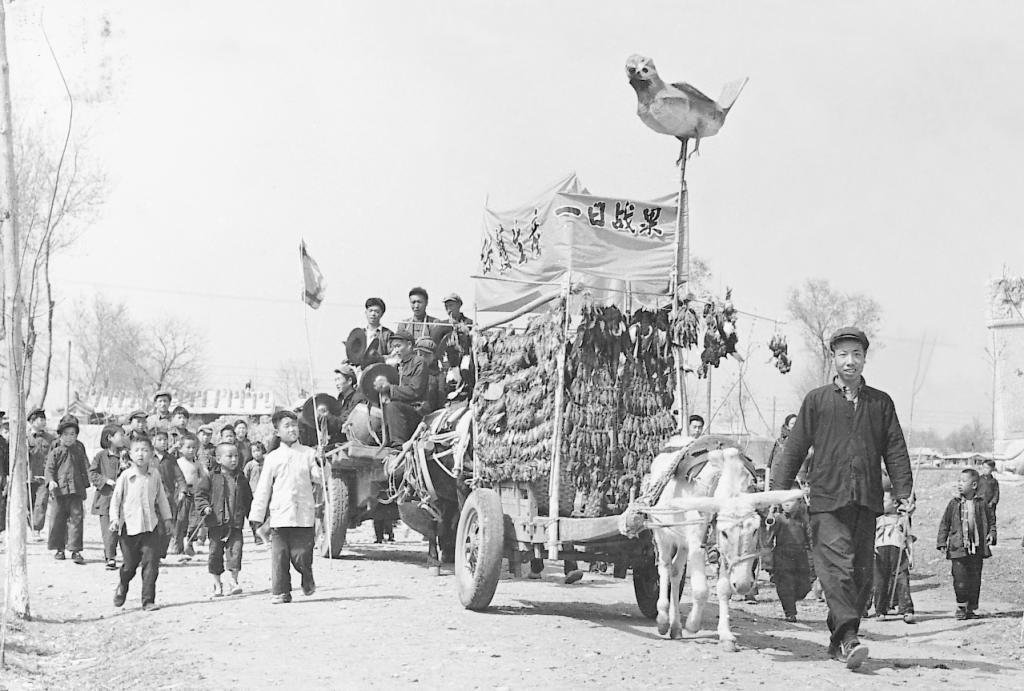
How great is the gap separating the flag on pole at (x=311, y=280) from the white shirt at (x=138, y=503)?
3.45 meters

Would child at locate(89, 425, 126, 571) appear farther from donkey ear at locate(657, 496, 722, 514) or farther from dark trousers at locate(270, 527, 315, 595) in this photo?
donkey ear at locate(657, 496, 722, 514)

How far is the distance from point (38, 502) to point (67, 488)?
8.82ft

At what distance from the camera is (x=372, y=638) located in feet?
28.7

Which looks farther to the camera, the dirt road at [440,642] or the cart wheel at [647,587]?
the cart wheel at [647,587]

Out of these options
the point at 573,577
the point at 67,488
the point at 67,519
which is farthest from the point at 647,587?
the point at 67,519

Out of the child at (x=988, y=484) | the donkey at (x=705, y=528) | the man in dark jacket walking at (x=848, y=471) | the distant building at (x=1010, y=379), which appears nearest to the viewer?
the man in dark jacket walking at (x=848, y=471)

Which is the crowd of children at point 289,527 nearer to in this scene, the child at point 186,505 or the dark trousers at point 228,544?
the dark trousers at point 228,544

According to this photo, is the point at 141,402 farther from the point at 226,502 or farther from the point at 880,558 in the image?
the point at 880,558

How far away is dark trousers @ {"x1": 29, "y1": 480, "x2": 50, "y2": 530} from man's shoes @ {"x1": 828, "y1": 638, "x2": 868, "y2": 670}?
12.6 m

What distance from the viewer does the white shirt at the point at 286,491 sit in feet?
36.1

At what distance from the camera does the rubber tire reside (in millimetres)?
14680

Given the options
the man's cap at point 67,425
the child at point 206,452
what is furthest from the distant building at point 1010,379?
the man's cap at point 67,425

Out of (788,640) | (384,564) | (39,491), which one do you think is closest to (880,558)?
(788,640)

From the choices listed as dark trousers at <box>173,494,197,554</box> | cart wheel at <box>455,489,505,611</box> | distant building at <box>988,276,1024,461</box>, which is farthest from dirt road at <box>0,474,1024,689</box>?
distant building at <box>988,276,1024,461</box>
